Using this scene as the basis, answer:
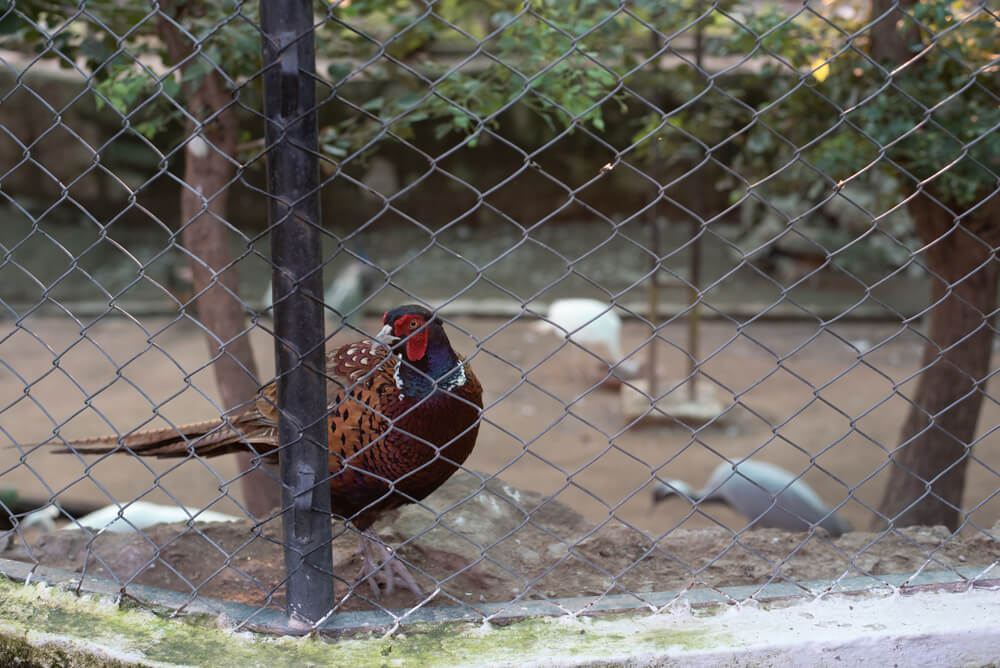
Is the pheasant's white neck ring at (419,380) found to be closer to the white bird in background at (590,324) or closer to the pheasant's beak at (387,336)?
the pheasant's beak at (387,336)

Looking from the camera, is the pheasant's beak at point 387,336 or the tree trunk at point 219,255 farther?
the tree trunk at point 219,255

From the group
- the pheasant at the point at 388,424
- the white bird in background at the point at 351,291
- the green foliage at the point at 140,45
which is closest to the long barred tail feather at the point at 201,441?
the pheasant at the point at 388,424

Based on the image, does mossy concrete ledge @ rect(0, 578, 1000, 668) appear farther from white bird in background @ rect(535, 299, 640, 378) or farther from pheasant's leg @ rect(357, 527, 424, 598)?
white bird in background @ rect(535, 299, 640, 378)

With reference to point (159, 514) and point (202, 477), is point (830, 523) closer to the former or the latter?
point (159, 514)

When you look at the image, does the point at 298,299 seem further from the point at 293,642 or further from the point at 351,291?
the point at 351,291

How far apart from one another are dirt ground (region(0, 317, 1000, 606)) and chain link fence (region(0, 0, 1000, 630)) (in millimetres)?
23

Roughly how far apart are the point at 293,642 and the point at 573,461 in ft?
13.1

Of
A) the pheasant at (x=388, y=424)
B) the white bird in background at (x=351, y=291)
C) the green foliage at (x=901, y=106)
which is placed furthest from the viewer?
the white bird in background at (x=351, y=291)

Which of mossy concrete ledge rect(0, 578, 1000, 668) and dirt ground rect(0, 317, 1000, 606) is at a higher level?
dirt ground rect(0, 317, 1000, 606)

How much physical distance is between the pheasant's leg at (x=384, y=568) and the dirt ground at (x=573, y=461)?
0.17 feet

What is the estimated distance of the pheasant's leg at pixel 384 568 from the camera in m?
2.23

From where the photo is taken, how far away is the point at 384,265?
9695mm

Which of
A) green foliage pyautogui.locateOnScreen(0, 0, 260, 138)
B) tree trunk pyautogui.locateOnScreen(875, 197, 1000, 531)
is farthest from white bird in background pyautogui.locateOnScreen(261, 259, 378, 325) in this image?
tree trunk pyautogui.locateOnScreen(875, 197, 1000, 531)

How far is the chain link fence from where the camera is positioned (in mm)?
1611
